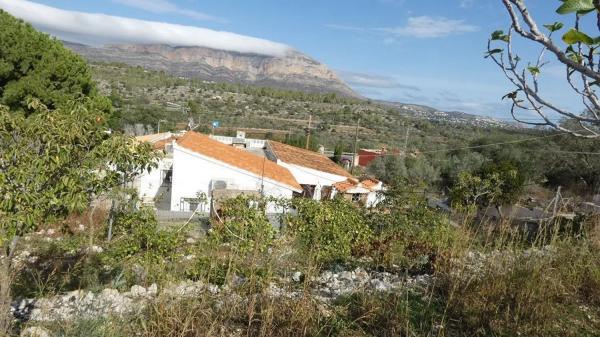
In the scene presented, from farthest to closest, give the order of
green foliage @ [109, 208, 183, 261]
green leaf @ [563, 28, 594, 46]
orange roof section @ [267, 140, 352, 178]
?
1. orange roof section @ [267, 140, 352, 178]
2. green foliage @ [109, 208, 183, 261]
3. green leaf @ [563, 28, 594, 46]

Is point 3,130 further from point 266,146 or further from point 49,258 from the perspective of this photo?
point 266,146

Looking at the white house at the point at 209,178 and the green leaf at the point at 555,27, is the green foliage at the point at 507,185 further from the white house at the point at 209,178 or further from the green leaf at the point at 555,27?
the green leaf at the point at 555,27

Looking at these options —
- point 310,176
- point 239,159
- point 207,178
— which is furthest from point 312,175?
point 207,178

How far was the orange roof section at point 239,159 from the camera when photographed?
15.9m

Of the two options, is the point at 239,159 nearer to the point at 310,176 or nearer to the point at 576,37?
the point at 310,176

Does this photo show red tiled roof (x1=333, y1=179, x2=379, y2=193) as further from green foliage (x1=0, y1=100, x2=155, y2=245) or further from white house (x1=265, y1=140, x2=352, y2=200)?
green foliage (x1=0, y1=100, x2=155, y2=245)

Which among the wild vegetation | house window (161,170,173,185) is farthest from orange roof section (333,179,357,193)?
the wild vegetation

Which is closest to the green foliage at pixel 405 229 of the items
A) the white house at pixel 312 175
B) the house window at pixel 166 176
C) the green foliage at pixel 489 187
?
the green foliage at pixel 489 187

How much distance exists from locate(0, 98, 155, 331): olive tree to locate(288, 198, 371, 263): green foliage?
431 cm

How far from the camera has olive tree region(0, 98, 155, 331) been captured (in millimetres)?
3111

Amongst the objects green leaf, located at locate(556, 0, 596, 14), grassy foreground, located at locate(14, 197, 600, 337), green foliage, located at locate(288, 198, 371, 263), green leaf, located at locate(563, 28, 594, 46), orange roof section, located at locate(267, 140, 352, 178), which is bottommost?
orange roof section, located at locate(267, 140, 352, 178)

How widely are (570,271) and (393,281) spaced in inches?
69.1

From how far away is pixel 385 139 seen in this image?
4891cm

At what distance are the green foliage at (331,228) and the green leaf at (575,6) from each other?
6.59 meters
